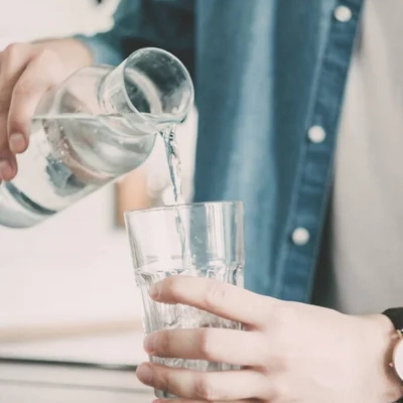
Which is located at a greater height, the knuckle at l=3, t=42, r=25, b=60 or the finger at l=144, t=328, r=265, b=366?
the knuckle at l=3, t=42, r=25, b=60

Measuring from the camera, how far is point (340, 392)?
1.53 feet

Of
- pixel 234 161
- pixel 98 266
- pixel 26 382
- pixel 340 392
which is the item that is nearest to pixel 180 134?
pixel 98 266

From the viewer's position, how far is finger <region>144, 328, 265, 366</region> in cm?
41

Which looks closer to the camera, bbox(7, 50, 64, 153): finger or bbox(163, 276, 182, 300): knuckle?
bbox(163, 276, 182, 300): knuckle

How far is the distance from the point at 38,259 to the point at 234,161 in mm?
405

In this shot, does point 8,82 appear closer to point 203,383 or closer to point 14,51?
point 14,51

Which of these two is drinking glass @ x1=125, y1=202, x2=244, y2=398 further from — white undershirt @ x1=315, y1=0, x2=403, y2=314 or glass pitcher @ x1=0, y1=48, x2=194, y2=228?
white undershirt @ x1=315, y1=0, x2=403, y2=314

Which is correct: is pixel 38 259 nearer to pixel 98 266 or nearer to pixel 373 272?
pixel 98 266

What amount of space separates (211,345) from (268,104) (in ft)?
1.33

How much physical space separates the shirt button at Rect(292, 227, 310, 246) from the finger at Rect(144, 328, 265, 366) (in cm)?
29

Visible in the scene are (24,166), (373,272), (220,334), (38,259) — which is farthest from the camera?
(38,259)

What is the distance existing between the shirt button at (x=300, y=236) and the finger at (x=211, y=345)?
0.29m

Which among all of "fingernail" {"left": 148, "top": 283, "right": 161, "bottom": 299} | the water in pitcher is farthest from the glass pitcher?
"fingernail" {"left": 148, "top": 283, "right": 161, "bottom": 299}

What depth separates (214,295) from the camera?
1.34ft
